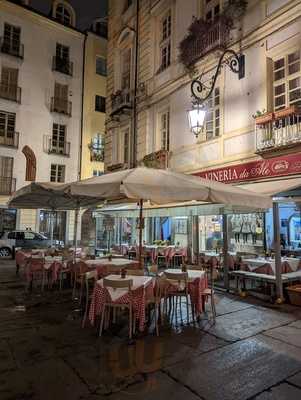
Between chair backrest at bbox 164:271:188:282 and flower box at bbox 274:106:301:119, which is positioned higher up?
flower box at bbox 274:106:301:119

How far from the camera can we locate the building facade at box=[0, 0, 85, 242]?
71.1ft

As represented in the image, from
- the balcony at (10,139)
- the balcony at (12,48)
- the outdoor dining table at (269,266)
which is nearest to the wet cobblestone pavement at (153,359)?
the outdoor dining table at (269,266)

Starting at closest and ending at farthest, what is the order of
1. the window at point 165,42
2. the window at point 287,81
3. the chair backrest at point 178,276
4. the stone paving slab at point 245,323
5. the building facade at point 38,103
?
the stone paving slab at point 245,323
the chair backrest at point 178,276
the window at point 287,81
the window at point 165,42
the building facade at point 38,103

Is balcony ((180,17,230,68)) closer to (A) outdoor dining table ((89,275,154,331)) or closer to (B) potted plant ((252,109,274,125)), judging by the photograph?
(B) potted plant ((252,109,274,125))

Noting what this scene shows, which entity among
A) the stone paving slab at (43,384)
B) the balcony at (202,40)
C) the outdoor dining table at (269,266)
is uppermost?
the balcony at (202,40)

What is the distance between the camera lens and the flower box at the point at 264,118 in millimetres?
8820

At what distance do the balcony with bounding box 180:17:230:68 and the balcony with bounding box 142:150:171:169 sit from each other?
3455 millimetres

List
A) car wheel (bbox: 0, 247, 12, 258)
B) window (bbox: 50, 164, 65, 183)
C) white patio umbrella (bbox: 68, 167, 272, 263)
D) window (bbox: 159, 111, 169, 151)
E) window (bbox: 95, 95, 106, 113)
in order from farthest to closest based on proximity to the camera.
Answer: window (bbox: 95, 95, 106, 113) < window (bbox: 50, 164, 65, 183) < car wheel (bbox: 0, 247, 12, 258) < window (bbox: 159, 111, 169, 151) < white patio umbrella (bbox: 68, 167, 272, 263)

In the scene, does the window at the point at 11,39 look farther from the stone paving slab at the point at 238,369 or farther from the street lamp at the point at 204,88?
the stone paving slab at the point at 238,369

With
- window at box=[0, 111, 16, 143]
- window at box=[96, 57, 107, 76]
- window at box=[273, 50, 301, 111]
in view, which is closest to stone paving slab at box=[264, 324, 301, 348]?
window at box=[273, 50, 301, 111]

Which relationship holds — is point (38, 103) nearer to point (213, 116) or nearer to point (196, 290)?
point (213, 116)

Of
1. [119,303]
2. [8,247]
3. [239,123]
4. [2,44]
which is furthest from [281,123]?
[2,44]

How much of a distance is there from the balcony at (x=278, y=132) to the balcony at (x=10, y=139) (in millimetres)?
17532

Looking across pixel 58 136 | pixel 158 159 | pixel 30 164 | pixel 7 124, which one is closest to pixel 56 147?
pixel 58 136
